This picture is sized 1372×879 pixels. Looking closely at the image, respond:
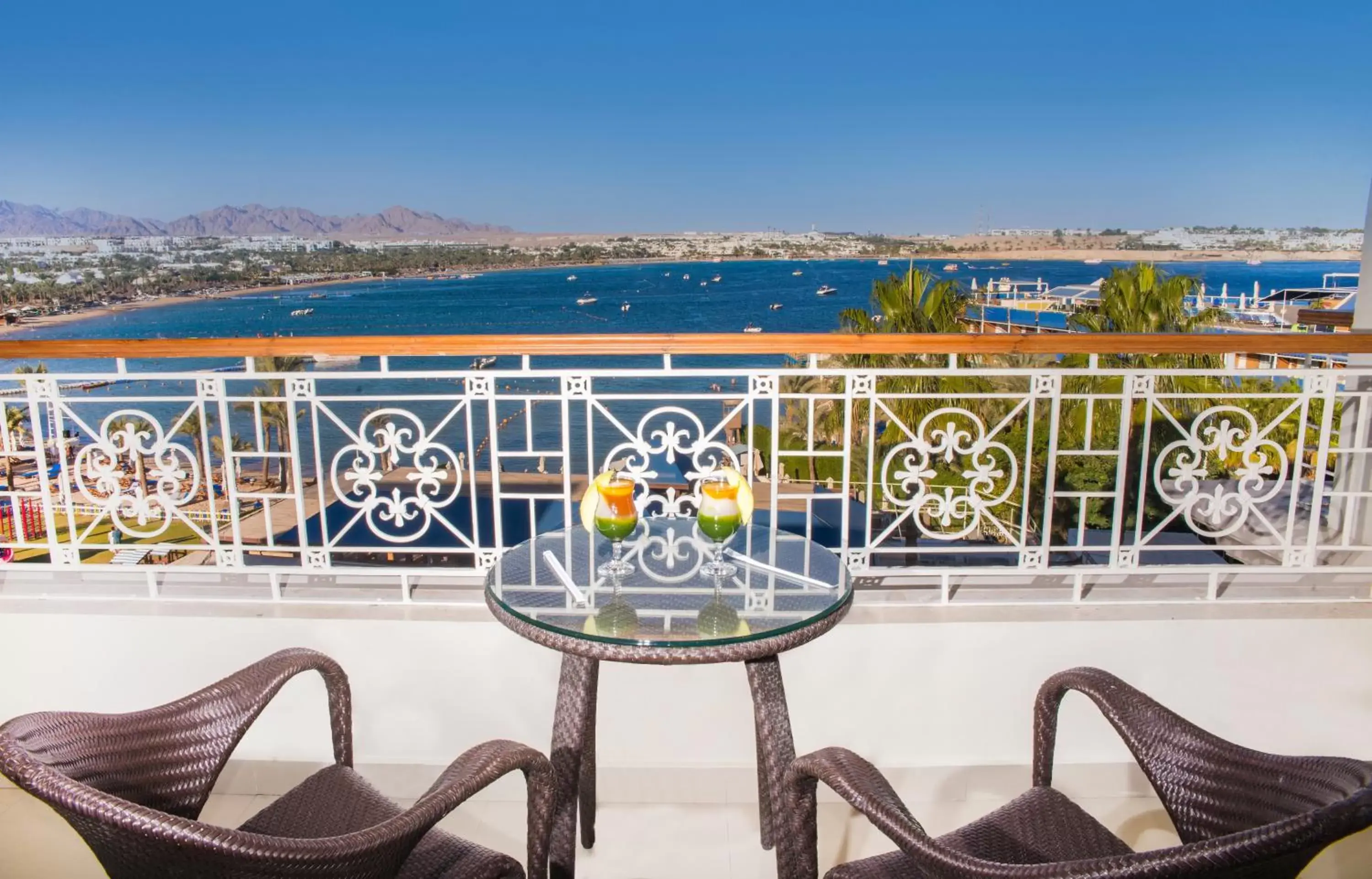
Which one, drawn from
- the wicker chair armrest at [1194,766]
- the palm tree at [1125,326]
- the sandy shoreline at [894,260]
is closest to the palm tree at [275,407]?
the wicker chair armrest at [1194,766]

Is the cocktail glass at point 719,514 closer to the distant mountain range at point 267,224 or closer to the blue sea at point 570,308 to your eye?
the blue sea at point 570,308

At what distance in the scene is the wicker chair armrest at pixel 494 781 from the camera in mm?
1186

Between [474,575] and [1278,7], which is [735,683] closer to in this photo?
[474,575]

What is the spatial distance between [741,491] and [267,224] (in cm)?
3716

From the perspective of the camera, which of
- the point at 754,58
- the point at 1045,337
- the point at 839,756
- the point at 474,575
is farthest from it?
the point at 754,58

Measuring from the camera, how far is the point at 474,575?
8.50 feet

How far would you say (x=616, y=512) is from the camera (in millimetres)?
1782

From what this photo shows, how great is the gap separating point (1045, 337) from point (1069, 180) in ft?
107

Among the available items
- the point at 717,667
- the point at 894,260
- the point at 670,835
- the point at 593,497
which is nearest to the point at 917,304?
the point at 894,260

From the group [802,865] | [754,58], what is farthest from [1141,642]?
[754,58]

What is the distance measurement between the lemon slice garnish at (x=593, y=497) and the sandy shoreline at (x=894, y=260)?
2306 cm

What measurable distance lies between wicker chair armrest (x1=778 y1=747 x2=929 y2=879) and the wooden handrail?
1121 mm

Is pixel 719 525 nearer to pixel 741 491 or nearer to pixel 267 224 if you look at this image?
pixel 741 491

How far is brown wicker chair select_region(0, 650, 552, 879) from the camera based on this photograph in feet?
3.34
